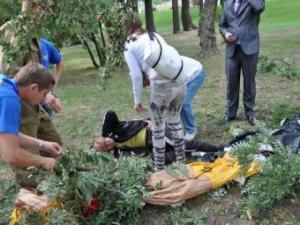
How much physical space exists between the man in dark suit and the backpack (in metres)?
1.97

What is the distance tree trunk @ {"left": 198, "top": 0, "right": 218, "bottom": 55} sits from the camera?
12312mm

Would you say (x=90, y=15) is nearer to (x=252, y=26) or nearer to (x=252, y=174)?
(x=252, y=174)

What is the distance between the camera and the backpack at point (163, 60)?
4379 mm

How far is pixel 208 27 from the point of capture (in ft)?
41.9

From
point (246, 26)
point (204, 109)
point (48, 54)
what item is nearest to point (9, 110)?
point (48, 54)

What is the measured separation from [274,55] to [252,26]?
684cm

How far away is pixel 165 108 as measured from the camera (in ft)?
15.4

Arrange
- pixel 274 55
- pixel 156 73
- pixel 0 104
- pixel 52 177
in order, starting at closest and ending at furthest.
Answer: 1. pixel 0 104
2. pixel 52 177
3. pixel 156 73
4. pixel 274 55

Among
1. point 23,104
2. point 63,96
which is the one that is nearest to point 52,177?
point 23,104

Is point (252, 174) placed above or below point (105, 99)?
above

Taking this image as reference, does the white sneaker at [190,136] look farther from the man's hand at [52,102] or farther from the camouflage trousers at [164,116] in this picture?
the man's hand at [52,102]

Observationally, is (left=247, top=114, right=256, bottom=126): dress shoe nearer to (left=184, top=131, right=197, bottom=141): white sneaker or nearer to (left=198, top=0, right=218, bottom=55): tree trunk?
(left=184, top=131, right=197, bottom=141): white sneaker

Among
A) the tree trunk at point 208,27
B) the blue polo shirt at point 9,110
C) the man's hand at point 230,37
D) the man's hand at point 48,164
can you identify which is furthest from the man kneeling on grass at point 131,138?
the tree trunk at point 208,27

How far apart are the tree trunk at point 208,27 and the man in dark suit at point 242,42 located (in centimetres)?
583
